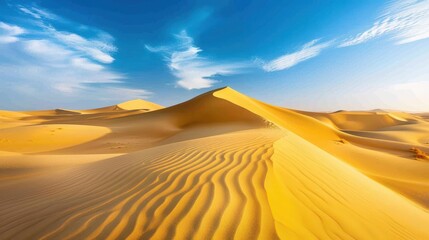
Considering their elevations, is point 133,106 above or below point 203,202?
above

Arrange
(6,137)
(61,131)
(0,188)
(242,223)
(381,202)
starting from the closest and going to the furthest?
(242,223)
(381,202)
(0,188)
(6,137)
(61,131)

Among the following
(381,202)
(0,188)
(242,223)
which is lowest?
(381,202)

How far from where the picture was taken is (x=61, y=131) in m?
15.2

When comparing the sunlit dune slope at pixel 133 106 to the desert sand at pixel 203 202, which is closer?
the desert sand at pixel 203 202

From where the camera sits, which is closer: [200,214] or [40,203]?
Answer: [200,214]

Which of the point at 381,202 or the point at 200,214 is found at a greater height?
the point at 200,214

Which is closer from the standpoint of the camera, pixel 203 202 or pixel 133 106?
pixel 203 202

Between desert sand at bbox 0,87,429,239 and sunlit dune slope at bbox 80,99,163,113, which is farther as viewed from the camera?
sunlit dune slope at bbox 80,99,163,113

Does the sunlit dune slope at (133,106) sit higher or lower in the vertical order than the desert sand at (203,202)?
higher

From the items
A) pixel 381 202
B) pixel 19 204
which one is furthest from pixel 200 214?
pixel 381 202

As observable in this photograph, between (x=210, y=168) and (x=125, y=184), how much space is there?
131cm

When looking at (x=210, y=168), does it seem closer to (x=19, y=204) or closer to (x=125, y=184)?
(x=125, y=184)

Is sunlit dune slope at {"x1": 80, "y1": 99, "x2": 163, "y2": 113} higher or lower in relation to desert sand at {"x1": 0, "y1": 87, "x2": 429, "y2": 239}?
higher

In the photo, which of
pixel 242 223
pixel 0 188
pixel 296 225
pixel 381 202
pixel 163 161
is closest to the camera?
pixel 242 223
